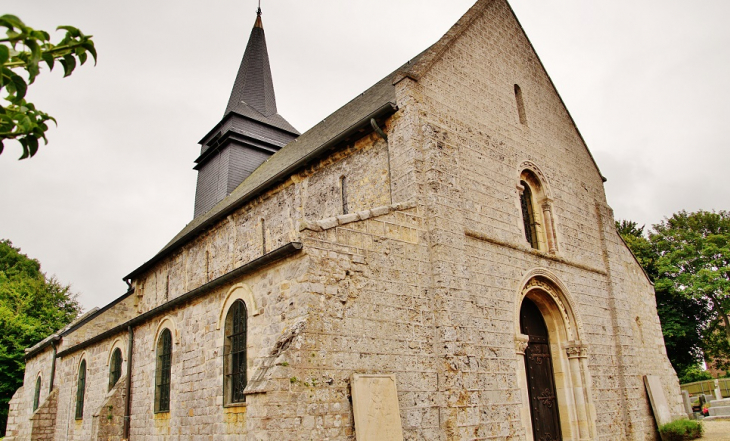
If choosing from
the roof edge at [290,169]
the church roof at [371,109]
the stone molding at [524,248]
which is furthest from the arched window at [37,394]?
the stone molding at [524,248]

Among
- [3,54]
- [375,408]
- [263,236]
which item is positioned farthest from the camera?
[263,236]

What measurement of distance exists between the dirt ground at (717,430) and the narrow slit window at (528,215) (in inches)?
254

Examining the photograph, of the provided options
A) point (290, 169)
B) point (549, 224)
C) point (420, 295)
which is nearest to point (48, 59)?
point (420, 295)

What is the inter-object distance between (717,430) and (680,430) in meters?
3.29

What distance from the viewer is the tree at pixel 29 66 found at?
2.36 metres

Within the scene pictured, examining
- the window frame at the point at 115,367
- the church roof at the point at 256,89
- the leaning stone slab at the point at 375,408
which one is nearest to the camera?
the leaning stone slab at the point at 375,408

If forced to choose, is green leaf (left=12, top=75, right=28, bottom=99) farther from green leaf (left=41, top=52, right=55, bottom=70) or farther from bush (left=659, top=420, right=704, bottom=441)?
bush (left=659, top=420, right=704, bottom=441)

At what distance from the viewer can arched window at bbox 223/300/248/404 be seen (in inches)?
378

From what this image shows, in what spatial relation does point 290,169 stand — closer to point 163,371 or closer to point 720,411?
point 163,371

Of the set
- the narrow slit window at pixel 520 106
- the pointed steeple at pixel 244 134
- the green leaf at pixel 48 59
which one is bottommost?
the green leaf at pixel 48 59

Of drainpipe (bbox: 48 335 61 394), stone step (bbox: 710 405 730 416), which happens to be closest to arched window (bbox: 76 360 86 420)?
drainpipe (bbox: 48 335 61 394)

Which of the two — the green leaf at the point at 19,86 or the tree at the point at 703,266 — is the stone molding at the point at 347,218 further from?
the tree at the point at 703,266

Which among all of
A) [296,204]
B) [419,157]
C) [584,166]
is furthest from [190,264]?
[584,166]

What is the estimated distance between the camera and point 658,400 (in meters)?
13.4
